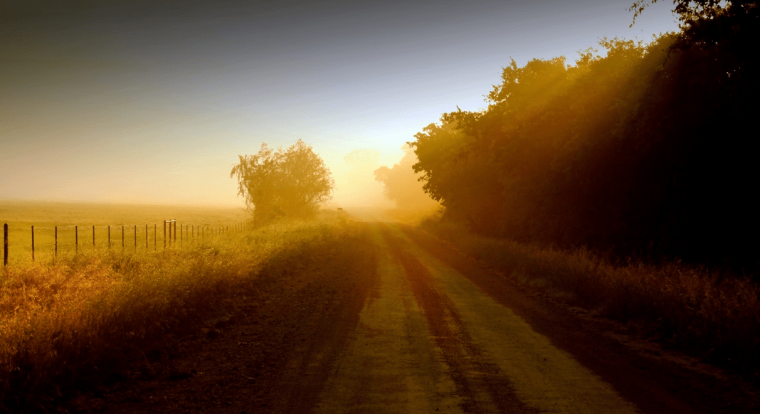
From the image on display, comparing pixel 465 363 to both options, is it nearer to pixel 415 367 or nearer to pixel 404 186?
pixel 415 367

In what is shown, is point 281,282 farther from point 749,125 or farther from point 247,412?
point 749,125

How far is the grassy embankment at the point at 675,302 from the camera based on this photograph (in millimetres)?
6344

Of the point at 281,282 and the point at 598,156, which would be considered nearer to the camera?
the point at 281,282

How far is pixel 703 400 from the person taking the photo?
5.03 m

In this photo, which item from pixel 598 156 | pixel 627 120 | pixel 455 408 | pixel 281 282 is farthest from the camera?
pixel 598 156

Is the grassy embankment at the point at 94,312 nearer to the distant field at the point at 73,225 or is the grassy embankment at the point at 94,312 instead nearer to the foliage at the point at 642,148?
the distant field at the point at 73,225

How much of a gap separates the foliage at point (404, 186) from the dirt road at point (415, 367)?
73.2 m

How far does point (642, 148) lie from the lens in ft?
44.9

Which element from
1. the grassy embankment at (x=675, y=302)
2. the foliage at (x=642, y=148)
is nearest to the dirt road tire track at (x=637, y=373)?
the grassy embankment at (x=675, y=302)

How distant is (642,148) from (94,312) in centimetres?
1465

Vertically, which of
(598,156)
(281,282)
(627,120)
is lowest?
(281,282)

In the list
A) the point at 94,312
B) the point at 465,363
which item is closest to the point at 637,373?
the point at 465,363

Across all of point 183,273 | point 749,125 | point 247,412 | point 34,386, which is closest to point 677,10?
point 749,125

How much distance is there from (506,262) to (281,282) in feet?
27.6
